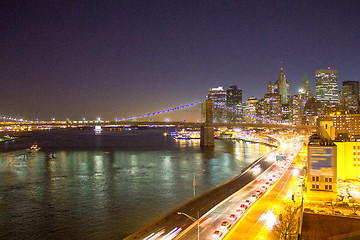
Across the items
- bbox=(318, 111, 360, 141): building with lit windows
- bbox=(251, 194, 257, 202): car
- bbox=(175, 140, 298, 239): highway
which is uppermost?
bbox=(318, 111, 360, 141): building with lit windows

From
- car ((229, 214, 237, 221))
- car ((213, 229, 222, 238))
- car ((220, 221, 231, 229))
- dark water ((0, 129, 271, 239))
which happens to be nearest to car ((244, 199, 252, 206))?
car ((229, 214, 237, 221))

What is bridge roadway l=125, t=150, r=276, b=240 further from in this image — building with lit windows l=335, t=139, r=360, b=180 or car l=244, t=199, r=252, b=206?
building with lit windows l=335, t=139, r=360, b=180

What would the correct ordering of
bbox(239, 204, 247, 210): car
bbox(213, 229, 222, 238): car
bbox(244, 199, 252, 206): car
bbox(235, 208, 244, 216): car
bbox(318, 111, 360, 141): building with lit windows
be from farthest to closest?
1. bbox(318, 111, 360, 141): building with lit windows
2. bbox(244, 199, 252, 206): car
3. bbox(239, 204, 247, 210): car
4. bbox(235, 208, 244, 216): car
5. bbox(213, 229, 222, 238): car

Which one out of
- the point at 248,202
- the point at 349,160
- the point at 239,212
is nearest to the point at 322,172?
the point at 248,202

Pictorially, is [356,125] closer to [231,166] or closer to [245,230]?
[231,166]

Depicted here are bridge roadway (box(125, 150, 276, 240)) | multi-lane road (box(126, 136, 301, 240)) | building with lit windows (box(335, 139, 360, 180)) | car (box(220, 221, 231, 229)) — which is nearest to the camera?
multi-lane road (box(126, 136, 301, 240))

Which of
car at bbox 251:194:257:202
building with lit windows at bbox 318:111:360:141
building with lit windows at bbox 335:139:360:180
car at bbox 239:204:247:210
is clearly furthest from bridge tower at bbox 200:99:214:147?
car at bbox 239:204:247:210

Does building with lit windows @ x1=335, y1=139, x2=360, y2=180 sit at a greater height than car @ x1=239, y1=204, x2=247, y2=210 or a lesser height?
greater

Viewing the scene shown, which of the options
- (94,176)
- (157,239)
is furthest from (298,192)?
(94,176)

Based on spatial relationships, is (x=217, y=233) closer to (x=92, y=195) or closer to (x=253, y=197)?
(x=253, y=197)

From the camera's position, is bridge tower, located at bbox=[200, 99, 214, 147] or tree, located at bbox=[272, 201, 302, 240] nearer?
tree, located at bbox=[272, 201, 302, 240]
